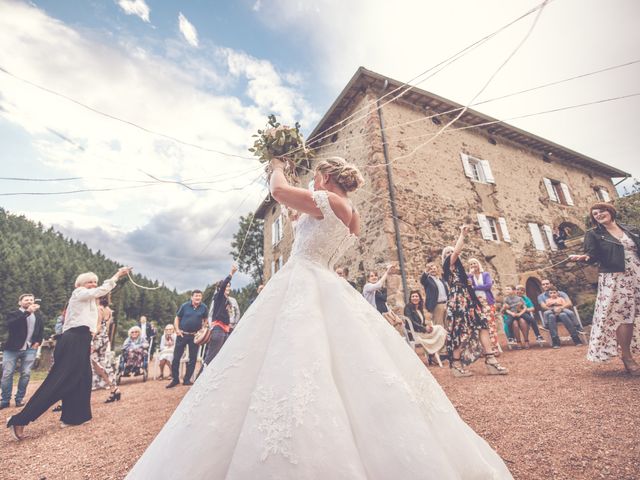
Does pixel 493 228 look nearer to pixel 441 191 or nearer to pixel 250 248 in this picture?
pixel 441 191

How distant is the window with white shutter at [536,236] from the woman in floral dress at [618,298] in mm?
10019

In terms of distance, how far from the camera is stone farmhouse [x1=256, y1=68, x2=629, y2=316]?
29.7 feet

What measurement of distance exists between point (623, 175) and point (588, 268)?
12.6 meters

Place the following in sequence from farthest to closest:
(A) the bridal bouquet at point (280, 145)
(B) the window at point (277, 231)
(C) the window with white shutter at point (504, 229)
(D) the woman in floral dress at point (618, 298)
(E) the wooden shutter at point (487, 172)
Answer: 1. (B) the window at point (277, 231)
2. (E) the wooden shutter at point (487, 172)
3. (C) the window with white shutter at point (504, 229)
4. (D) the woman in floral dress at point (618, 298)
5. (A) the bridal bouquet at point (280, 145)

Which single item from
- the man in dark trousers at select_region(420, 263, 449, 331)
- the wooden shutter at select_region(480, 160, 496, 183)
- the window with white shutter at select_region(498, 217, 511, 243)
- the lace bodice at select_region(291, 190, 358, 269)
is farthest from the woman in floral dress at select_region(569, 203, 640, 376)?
the wooden shutter at select_region(480, 160, 496, 183)

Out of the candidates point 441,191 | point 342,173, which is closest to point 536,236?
point 441,191

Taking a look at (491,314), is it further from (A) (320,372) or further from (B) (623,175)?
(B) (623,175)

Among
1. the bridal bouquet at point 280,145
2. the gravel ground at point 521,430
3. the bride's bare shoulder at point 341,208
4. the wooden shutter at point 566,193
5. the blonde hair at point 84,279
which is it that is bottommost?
the gravel ground at point 521,430

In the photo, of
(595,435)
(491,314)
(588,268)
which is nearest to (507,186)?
(588,268)

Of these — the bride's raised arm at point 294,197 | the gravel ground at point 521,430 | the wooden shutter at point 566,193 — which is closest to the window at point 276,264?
the gravel ground at point 521,430

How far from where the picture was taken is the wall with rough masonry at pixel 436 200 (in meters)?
9.04

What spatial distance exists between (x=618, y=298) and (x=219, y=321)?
5425 millimetres

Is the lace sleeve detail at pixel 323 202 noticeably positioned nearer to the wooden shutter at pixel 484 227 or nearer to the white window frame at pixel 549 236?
the wooden shutter at pixel 484 227

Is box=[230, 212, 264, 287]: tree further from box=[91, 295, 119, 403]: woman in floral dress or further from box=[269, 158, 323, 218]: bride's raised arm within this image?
box=[269, 158, 323, 218]: bride's raised arm
